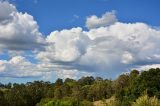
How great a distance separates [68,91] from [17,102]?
33698mm

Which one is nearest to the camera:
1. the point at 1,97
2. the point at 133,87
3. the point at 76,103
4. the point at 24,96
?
the point at 133,87

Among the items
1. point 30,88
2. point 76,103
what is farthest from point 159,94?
point 30,88

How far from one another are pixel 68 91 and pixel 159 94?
84.4 metres

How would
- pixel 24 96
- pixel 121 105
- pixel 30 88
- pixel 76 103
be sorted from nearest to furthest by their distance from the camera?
1. pixel 121 105
2. pixel 76 103
3. pixel 24 96
4. pixel 30 88

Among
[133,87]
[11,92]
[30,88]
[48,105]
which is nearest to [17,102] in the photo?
[11,92]

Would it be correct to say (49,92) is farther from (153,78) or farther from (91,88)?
(153,78)

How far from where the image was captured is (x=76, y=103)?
137m

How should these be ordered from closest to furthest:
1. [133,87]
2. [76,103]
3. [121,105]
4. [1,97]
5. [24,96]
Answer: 1. [121,105]
2. [133,87]
3. [76,103]
4. [1,97]
5. [24,96]

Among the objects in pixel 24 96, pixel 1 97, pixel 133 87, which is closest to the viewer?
pixel 133 87

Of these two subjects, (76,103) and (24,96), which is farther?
(24,96)

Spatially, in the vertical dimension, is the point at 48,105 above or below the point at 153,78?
below

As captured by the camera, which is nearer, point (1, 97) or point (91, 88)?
point (1, 97)

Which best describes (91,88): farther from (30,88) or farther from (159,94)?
(159,94)

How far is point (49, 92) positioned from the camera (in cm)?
19300
